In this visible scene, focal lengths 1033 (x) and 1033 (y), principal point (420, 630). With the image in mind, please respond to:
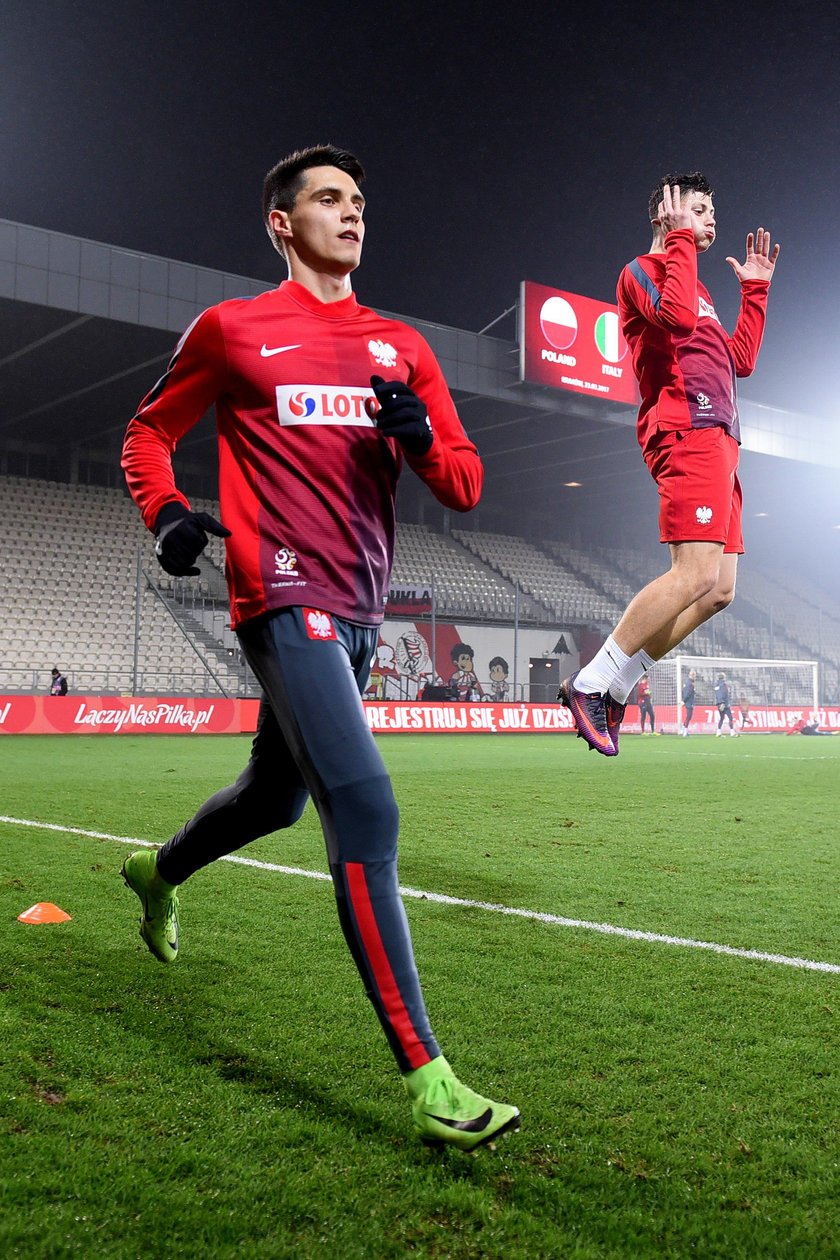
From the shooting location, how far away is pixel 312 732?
2.41 m

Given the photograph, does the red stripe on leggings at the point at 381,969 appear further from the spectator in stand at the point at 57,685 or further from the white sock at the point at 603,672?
the spectator in stand at the point at 57,685

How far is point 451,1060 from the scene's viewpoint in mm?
2598

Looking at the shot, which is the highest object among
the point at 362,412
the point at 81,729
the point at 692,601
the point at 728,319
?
the point at 728,319

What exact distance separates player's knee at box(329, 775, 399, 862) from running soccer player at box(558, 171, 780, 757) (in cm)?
211

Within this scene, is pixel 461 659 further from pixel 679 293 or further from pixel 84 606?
pixel 679 293

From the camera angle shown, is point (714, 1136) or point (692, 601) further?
point (692, 601)

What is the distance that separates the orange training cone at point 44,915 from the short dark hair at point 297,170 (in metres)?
2.73

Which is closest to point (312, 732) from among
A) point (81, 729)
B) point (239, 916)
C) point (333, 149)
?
point (333, 149)

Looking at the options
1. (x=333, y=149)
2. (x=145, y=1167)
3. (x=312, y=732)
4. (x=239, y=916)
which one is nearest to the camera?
(x=145, y=1167)

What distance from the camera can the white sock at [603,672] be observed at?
4.50 m

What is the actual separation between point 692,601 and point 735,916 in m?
1.35

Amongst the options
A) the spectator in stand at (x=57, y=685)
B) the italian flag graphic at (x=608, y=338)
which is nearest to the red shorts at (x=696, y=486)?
the spectator in stand at (x=57, y=685)

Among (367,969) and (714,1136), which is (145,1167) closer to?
(367,969)

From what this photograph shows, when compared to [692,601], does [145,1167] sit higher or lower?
lower
